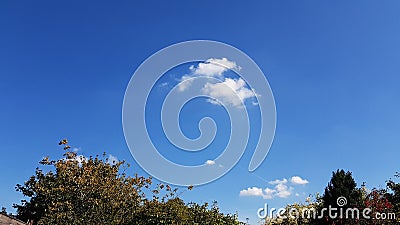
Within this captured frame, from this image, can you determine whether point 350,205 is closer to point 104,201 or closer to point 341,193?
point 341,193

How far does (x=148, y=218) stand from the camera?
50.0 feet

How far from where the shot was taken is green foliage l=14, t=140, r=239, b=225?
50.4 feet

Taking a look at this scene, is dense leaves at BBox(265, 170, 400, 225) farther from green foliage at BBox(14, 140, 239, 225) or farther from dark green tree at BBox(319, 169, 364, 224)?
green foliage at BBox(14, 140, 239, 225)

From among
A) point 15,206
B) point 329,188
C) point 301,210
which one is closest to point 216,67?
point 329,188

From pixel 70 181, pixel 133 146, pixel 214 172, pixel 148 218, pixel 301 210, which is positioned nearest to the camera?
pixel 133 146

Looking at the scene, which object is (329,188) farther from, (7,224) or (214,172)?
(7,224)

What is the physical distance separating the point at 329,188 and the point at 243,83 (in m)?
9.40
